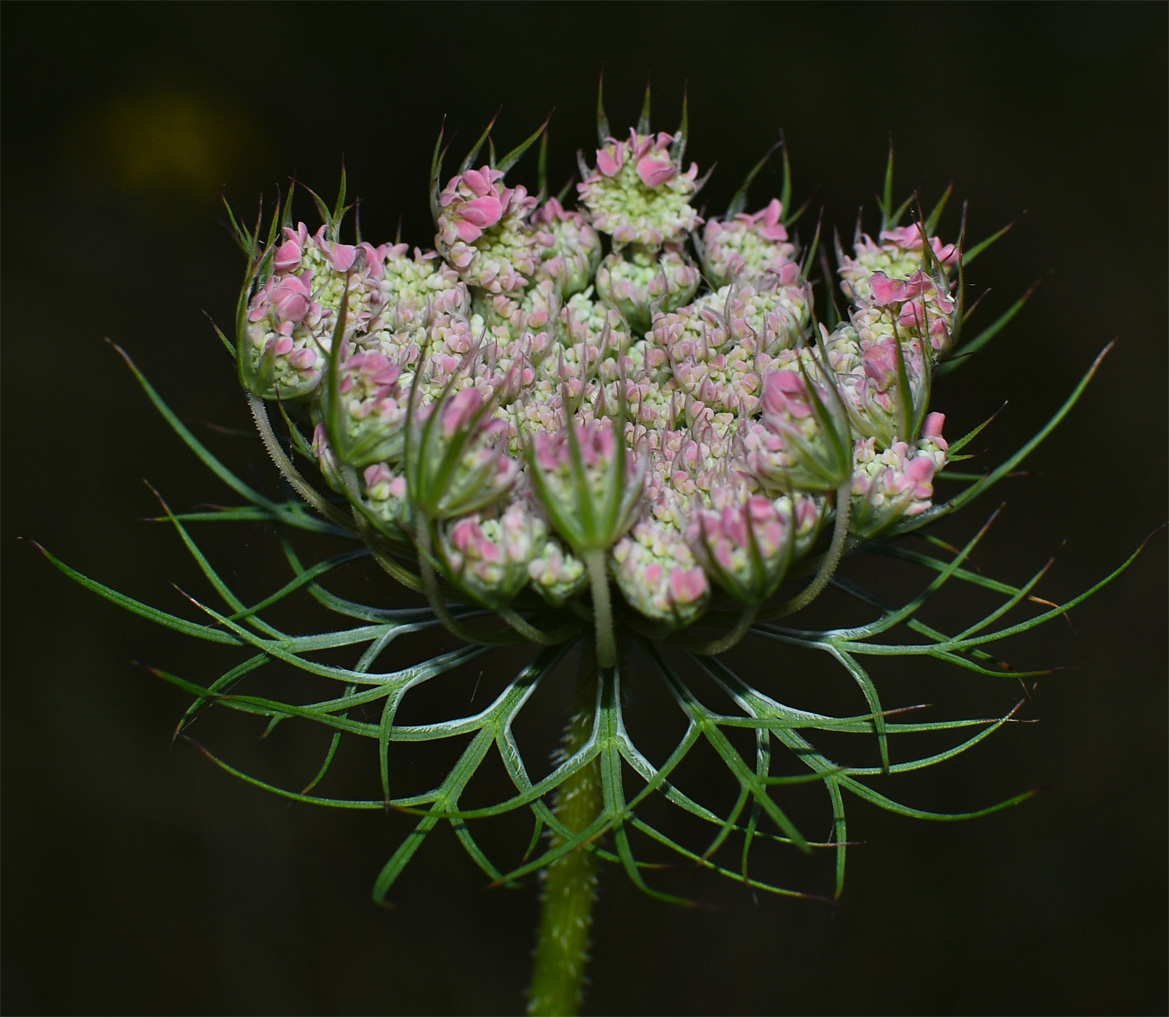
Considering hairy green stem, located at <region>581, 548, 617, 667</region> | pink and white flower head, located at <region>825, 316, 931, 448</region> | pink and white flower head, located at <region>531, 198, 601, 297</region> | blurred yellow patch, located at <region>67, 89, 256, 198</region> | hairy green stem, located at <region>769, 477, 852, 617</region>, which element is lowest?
hairy green stem, located at <region>581, 548, 617, 667</region>

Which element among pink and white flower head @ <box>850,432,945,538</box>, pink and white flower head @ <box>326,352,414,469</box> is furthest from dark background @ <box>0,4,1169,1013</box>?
pink and white flower head @ <box>850,432,945,538</box>

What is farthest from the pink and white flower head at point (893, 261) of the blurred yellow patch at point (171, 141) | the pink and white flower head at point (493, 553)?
the blurred yellow patch at point (171, 141)

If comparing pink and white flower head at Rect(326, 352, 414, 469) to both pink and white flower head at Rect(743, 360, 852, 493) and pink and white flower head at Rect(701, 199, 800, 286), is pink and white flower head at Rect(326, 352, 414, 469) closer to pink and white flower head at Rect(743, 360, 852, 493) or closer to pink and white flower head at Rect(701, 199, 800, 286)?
pink and white flower head at Rect(743, 360, 852, 493)

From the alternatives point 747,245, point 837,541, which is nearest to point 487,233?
point 747,245

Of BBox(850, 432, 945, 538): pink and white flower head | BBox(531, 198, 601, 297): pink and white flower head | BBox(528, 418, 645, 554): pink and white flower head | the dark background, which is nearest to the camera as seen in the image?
BBox(528, 418, 645, 554): pink and white flower head

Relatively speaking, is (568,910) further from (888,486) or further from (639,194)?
(639,194)

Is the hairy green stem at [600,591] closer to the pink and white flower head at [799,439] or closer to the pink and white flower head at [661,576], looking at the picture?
the pink and white flower head at [661,576]

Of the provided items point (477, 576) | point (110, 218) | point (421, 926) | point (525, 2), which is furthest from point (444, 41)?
point (421, 926)
